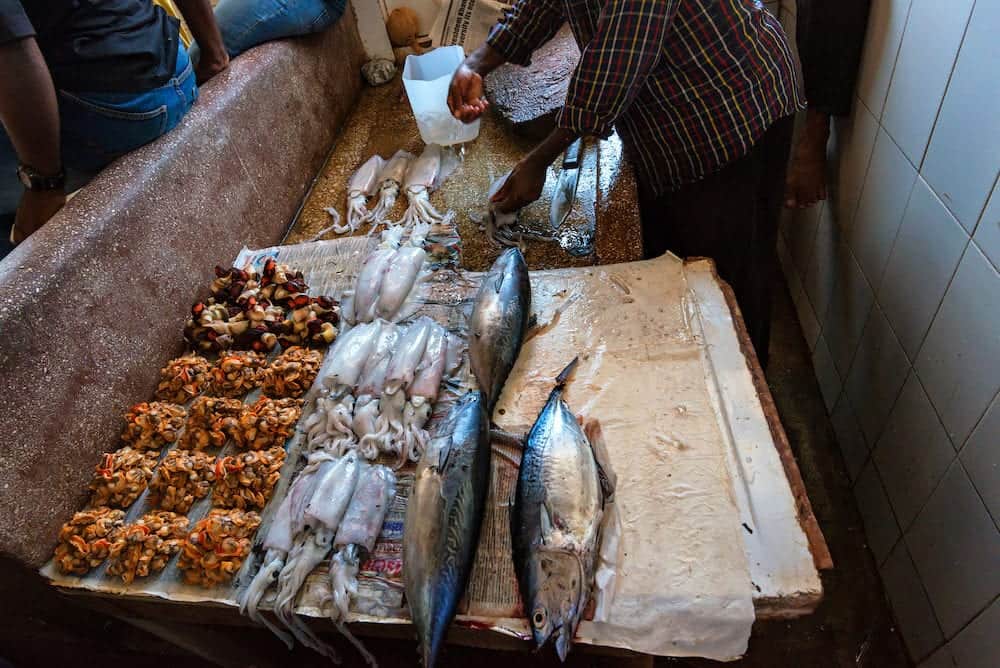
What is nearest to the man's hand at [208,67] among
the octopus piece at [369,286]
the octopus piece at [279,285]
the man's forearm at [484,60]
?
the octopus piece at [279,285]

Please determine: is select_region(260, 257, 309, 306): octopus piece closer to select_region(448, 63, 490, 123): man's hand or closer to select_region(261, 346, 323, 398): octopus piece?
select_region(261, 346, 323, 398): octopus piece

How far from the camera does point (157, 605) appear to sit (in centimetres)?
160

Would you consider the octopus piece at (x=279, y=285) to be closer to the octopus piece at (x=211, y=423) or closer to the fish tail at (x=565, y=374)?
the octopus piece at (x=211, y=423)

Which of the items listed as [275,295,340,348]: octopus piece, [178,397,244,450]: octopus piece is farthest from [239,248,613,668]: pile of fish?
[178,397,244,450]: octopus piece

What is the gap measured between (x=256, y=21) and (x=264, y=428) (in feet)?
7.57

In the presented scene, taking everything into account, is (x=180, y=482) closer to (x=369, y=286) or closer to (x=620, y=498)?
(x=369, y=286)

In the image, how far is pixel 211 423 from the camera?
1878 millimetres

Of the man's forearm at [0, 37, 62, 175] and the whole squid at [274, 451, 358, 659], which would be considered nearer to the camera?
the whole squid at [274, 451, 358, 659]

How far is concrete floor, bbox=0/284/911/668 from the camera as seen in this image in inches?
86.7

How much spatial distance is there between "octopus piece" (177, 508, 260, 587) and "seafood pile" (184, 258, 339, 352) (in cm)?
73

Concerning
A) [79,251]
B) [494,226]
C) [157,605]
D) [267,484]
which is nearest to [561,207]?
[494,226]

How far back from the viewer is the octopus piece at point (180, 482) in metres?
1.70

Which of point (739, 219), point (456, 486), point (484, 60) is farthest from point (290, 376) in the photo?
point (739, 219)

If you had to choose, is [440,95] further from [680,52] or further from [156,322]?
[156,322]
